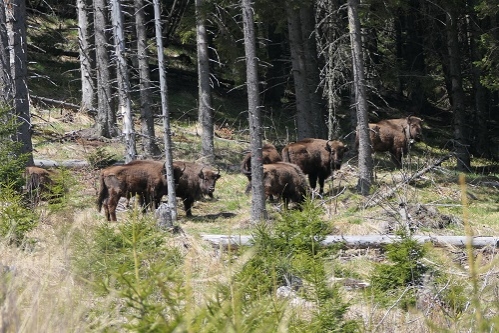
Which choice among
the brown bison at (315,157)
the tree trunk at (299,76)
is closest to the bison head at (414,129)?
the tree trunk at (299,76)

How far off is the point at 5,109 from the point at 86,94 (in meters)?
14.7

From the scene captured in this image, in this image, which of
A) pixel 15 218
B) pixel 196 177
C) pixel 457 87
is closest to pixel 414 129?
pixel 457 87

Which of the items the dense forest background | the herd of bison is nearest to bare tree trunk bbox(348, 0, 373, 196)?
the dense forest background

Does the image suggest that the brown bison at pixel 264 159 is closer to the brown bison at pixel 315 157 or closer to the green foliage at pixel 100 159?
the brown bison at pixel 315 157

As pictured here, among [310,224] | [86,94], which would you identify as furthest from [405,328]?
[86,94]

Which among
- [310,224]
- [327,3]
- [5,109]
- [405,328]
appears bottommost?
[405,328]

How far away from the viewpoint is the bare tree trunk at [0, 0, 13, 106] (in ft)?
63.6

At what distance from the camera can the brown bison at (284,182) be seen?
19359mm

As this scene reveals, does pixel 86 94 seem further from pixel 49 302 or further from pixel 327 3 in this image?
pixel 49 302

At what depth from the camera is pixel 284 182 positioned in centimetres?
1950

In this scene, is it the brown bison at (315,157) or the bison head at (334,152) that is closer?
the brown bison at (315,157)

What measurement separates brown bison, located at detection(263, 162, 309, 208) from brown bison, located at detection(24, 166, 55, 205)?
4.96m

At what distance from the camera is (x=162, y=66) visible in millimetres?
18781

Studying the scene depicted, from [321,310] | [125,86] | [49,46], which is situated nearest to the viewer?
[321,310]
